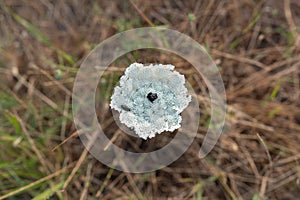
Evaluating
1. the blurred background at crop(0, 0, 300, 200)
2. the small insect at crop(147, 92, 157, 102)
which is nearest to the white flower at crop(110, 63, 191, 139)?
the small insect at crop(147, 92, 157, 102)

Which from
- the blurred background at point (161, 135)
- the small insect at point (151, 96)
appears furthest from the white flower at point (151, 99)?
the blurred background at point (161, 135)

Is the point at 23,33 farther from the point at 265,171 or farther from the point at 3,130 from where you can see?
the point at 265,171

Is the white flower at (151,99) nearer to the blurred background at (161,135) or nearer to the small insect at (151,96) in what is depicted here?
the small insect at (151,96)

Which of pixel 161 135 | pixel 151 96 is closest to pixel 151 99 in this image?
pixel 151 96

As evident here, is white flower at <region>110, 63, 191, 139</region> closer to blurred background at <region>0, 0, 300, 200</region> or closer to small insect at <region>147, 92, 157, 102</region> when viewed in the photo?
small insect at <region>147, 92, 157, 102</region>

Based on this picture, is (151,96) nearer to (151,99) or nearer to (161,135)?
(151,99)
